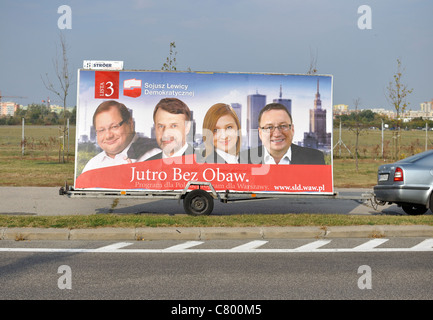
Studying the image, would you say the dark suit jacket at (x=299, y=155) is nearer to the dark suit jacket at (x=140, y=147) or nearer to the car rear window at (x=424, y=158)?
the dark suit jacket at (x=140, y=147)

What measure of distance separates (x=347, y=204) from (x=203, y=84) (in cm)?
546

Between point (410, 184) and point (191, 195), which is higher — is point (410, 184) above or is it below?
above

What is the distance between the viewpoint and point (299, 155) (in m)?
11.4

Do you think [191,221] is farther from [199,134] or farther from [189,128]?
[189,128]

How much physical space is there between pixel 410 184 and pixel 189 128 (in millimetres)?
4800

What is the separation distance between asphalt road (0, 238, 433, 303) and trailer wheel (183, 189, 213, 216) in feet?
6.53

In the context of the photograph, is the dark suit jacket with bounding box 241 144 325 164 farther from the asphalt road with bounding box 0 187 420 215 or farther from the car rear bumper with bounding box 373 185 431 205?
the car rear bumper with bounding box 373 185 431 205

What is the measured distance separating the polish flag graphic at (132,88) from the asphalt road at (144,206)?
101 inches

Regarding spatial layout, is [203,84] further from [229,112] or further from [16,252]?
[16,252]

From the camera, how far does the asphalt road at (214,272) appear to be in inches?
251

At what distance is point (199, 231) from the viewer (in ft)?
31.7

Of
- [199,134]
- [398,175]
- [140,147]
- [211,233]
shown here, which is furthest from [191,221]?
[398,175]

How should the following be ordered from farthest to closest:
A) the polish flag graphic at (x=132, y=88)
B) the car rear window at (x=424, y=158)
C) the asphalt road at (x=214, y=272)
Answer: the car rear window at (x=424, y=158) < the polish flag graphic at (x=132, y=88) < the asphalt road at (x=214, y=272)

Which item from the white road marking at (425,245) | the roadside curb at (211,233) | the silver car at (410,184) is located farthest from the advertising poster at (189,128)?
the white road marking at (425,245)
